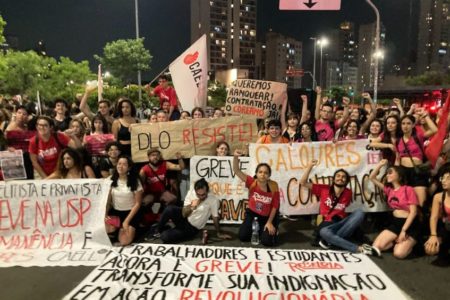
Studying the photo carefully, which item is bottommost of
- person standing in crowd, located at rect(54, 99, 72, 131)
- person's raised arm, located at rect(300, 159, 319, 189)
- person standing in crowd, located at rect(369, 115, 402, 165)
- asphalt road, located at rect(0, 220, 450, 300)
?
asphalt road, located at rect(0, 220, 450, 300)

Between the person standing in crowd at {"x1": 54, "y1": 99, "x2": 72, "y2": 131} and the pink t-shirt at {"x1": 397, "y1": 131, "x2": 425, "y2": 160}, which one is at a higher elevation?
the person standing in crowd at {"x1": 54, "y1": 99, "x2": 72, "y2": 131}

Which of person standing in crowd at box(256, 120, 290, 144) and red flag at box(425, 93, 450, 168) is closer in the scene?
red flag at box(425, 93, 450, 168)

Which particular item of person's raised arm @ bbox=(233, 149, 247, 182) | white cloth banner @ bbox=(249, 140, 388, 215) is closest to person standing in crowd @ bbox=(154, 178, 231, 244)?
person's raised arm @ bbox=(233, 149, 247, 182)

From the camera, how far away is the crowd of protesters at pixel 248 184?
17.9 ft

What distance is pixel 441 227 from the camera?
17.4ft

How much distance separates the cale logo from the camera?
29.1 feet

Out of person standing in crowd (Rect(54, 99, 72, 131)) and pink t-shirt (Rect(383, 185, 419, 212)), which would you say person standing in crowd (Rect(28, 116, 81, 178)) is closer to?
person standing in crowd (Rect(54, 99, 72, 131))

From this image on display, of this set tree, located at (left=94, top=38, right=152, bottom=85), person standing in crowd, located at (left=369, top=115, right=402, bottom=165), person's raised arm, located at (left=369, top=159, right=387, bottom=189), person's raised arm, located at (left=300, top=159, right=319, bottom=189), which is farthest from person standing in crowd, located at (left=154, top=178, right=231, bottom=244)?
tree, located at (left=94, top=38, right=152, bottom=85)

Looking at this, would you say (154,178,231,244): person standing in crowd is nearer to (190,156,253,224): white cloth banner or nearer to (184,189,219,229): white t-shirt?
(184,189,219,229): white t-shirt

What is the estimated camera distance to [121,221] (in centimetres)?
582

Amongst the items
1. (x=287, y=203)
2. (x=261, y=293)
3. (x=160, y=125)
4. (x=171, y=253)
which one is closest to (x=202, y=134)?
(x=160, y=125)

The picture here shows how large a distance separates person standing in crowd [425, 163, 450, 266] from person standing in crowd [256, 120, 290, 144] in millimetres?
2455

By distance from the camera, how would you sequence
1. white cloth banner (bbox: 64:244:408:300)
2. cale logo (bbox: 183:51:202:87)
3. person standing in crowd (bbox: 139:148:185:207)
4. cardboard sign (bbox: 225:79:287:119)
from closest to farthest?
white cloth banner (bbox: 64:244:408:300) < person standing in crowd (bbox: 139:148:185:207) < cardboard sign (bbox: 225:79:287:119) < cale logo (bbox: 183:51:202:87)

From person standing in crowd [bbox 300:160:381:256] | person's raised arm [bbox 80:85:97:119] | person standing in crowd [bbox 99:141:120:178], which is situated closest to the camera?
person standing in crowd [bbox 300:160:381:256]
